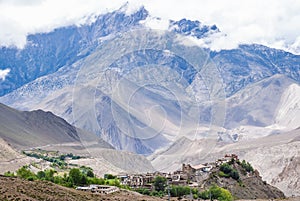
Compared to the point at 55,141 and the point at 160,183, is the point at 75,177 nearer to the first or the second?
the point at 160,183

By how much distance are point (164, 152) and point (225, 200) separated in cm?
12962

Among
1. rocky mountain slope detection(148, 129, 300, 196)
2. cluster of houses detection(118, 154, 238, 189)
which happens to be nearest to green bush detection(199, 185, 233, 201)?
cluster of houses detection(118, 154, 238, 189)

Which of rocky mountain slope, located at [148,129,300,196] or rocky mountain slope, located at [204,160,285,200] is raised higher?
rocky mountain slope, located at [148,129,300,196]

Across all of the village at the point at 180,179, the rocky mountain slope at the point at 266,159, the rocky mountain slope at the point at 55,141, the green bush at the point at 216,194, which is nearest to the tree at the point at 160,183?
the village at the point at 180,179

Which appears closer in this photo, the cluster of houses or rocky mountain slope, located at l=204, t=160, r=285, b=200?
the cluster of houses

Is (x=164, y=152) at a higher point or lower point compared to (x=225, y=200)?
higher

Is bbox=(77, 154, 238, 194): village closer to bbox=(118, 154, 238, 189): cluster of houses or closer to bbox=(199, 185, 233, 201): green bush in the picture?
bbox=(118, 154, 238, 189): cluster of houses

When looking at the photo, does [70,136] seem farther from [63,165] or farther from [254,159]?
[63,165]

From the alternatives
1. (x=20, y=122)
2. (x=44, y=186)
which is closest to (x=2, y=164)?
(x=44, y=186)

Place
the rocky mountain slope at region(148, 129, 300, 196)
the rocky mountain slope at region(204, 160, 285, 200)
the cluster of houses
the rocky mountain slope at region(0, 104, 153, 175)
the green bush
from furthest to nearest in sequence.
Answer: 1. the rocky mountain slope at region(148, 129, 300, 196)
2. the rocky mountain slope at region(0, 104, 153, 175)
3. the rocky mountain slope at region(204, 160, 285, 200)
4. the cluster of houses
5. the green bush

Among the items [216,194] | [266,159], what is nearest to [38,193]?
[216,194]

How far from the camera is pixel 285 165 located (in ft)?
431

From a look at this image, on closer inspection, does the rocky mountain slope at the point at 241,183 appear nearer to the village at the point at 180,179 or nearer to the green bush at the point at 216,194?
the village at the point at 180,179

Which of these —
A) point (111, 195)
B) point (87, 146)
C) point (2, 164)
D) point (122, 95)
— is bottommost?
point (111, 195)
